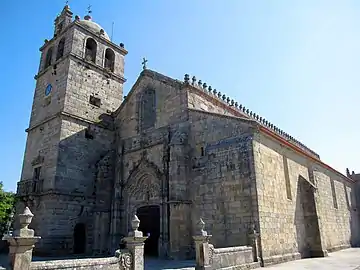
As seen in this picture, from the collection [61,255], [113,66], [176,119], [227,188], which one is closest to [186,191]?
[227,188]

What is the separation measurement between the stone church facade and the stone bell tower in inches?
3.1

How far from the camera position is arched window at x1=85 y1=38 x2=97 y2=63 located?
21.4 m

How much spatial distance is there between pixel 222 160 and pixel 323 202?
10.2 m

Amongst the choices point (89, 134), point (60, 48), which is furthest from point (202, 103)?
point (60, 48)

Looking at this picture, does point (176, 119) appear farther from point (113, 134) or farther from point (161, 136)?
point (113, 134)

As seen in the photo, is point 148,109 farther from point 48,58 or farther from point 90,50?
point 48,58

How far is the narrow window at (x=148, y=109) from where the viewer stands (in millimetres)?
18828

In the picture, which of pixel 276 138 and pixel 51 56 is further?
pixel 51 56

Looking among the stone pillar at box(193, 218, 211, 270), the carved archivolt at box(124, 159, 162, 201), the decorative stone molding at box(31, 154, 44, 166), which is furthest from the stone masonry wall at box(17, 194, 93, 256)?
the stone pillar at box(193, 218, 211, 270)

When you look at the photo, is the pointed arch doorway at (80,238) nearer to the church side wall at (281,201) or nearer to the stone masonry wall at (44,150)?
the stone masonry wall at (44,150)

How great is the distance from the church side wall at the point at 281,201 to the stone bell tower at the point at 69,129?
10.6m

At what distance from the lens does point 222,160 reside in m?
14.1

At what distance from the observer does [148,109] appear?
19.5 meters

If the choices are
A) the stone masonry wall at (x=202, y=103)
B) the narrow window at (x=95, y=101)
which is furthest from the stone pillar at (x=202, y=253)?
the narrow window at (x=95, y=101)
